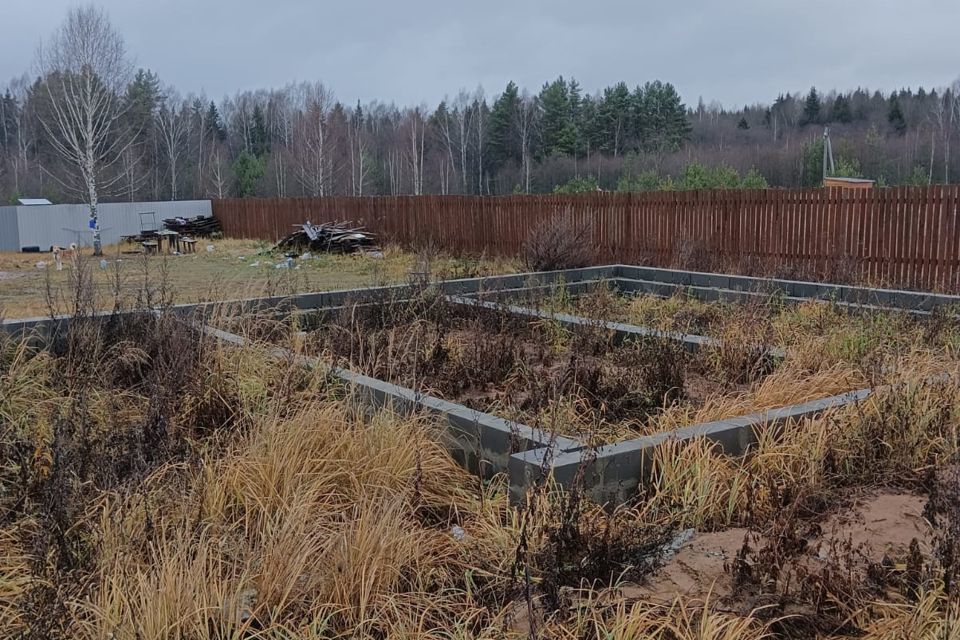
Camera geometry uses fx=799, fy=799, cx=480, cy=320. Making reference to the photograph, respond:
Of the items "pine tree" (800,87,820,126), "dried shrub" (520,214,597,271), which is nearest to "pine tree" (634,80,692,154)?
"pine tree" (800,87,820,126)

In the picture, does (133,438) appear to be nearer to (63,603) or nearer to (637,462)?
(63,603)

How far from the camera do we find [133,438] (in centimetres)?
404

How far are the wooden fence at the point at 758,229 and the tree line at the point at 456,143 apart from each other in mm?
20625

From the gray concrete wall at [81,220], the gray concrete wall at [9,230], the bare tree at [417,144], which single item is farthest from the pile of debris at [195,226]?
the bare tree at [417,144]

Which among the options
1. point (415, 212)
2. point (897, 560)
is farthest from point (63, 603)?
point (415, 212)

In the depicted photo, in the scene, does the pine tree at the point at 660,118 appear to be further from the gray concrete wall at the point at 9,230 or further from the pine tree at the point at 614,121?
the gray concrete wall at the point at 9,230

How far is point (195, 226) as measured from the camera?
33.0 m

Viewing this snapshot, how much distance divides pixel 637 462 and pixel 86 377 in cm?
351

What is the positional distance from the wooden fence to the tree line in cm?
2062

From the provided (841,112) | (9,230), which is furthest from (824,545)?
(841,112)

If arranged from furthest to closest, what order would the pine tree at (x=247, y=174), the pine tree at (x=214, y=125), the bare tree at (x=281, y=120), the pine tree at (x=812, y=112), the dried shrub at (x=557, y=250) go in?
the pine tree at (x=812, y=112) < the pine tree at (x=214, y=125) < the bare tree at (x=281, y=120) < the pine tree at (x=247, y=174) < the dried shrub at (x=557, y=250)

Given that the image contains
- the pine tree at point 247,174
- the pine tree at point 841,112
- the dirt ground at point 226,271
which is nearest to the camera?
the dirt ground at point 226,271

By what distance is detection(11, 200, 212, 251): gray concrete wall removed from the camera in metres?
31.2

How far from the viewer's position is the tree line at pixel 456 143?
5116cm
